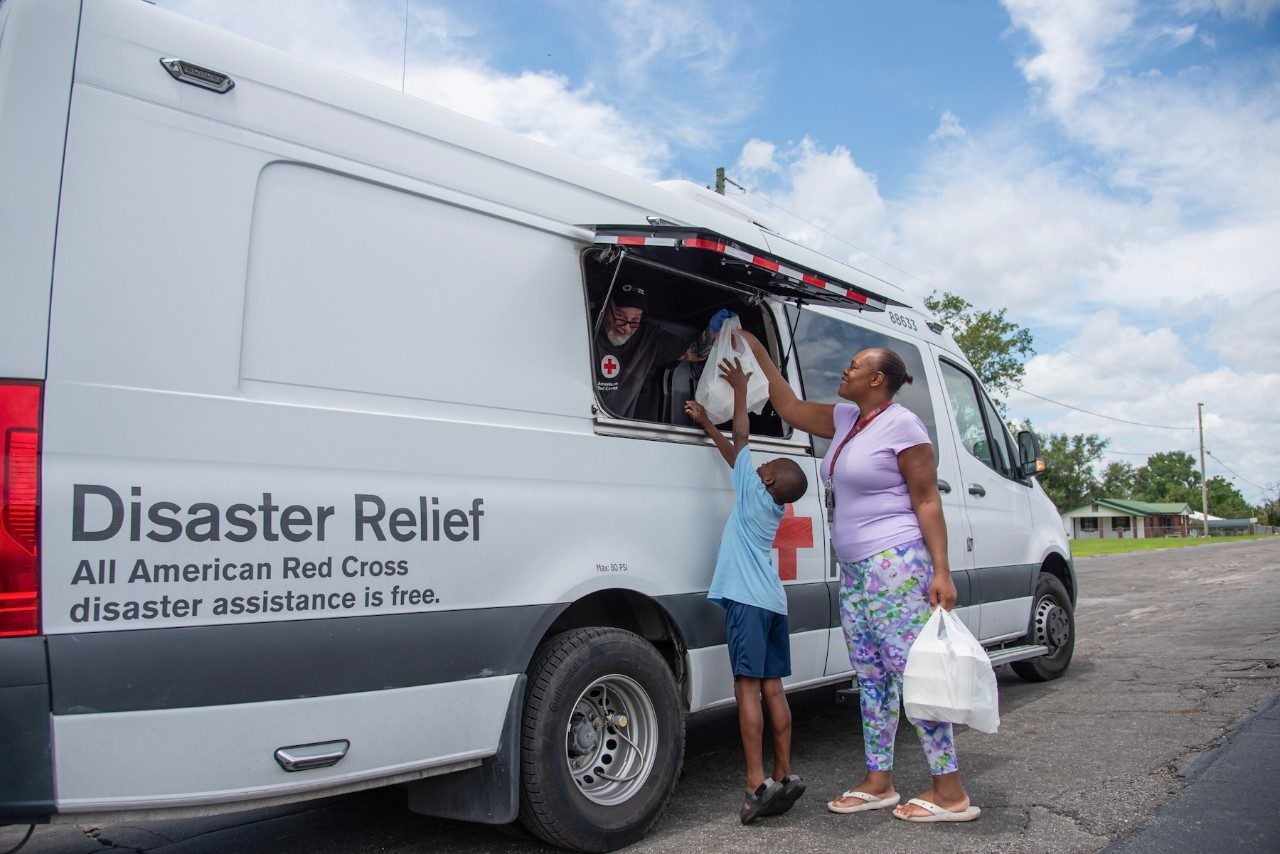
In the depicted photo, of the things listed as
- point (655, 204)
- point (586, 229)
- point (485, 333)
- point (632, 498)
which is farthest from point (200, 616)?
point (655, 204)

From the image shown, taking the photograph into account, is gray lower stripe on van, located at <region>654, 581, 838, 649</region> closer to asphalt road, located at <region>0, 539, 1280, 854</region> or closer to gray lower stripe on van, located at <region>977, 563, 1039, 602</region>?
asphalt road, located at <region>0, 539, 1280, 854</region>

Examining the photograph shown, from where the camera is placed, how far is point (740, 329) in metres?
4.68

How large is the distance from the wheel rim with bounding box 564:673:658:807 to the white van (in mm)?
12

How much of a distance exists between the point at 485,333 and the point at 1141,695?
209 inches

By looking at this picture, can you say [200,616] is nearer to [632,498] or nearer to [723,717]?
[632,498]

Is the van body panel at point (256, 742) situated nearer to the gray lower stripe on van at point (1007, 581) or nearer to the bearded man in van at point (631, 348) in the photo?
the bearded man in van at point (631, 348)

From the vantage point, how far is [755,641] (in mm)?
4062

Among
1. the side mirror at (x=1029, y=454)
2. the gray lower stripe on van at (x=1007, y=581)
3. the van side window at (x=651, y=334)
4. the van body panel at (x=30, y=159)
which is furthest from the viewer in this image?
the side mirror at (x=1029, y=454)

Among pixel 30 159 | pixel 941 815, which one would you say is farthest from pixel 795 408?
pixel 30 159

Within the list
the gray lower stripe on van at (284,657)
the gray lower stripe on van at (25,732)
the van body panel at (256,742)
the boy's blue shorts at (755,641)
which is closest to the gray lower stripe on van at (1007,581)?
the boy's blue shorts at (755,641)

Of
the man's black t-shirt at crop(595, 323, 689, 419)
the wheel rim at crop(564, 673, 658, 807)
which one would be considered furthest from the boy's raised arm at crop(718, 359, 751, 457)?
the wheel rim at crop(564, 673, 658, 807)

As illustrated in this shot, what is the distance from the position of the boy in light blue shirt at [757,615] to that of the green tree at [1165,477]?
13261cm

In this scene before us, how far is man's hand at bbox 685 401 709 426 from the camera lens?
436 centimetres

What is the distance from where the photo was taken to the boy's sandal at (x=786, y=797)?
13.3 feet
